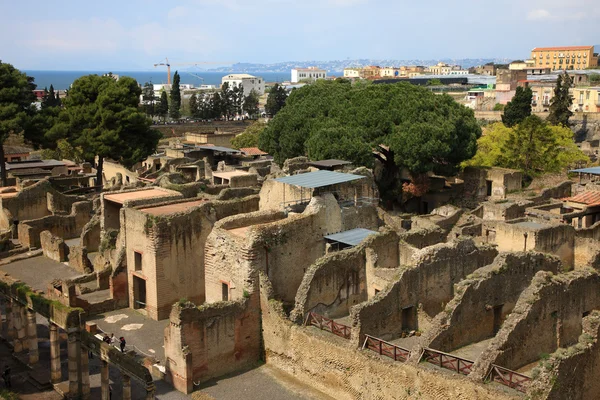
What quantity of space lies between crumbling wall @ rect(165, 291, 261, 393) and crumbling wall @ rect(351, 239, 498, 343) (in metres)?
3.86

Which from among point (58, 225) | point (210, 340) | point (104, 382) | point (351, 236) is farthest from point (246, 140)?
point (104, 382)

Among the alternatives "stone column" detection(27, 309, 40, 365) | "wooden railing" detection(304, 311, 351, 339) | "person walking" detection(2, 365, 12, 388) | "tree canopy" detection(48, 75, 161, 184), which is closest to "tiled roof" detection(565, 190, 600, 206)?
"wooden railing" detection(304, 311, 351, 339)

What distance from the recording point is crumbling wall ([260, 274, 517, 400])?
53.8 ft

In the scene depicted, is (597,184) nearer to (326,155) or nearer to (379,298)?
(326,155)

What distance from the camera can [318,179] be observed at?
27688 millimetres

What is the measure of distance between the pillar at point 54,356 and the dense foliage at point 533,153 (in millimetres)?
36592

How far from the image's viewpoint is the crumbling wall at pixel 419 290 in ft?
66.8

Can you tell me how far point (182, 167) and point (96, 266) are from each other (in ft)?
66.8

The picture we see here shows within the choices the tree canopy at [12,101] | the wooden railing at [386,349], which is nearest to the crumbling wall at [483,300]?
the wooden railing at [386,349]

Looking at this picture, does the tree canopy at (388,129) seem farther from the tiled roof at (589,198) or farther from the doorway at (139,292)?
the doorway at (139,292)

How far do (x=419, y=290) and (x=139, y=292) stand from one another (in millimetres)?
11336

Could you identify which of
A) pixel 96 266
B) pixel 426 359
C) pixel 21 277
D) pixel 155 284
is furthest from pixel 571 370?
pixel 21 277

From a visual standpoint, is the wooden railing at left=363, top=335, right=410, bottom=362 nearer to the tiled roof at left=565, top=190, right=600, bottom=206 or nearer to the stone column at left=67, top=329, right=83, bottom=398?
the stone column at left=67, top=329, right=83, bottom=398

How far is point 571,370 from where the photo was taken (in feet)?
51.8
